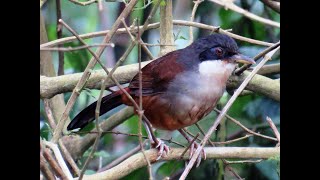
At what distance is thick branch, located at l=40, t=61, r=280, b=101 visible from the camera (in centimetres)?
305

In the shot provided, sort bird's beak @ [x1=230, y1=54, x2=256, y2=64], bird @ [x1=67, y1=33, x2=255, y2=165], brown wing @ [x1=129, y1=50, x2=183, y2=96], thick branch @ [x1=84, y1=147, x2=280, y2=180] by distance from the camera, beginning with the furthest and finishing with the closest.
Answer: brown wing @ [x1=129, y1=50, x2=183, y2=96] < bird @ [x1=67, y1=33, x2=255, y2=165] < bird's beak @ [x1=230, y1=54, x2=256, y2=64] < thick branch @ [x1=84, y1=147, x2=280, y2=180]

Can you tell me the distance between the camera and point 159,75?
2998 millimetres

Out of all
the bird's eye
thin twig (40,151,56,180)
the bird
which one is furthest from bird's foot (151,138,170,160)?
thin twig (40,151,56,180)

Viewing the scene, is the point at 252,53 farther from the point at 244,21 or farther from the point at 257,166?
the point at 257,166

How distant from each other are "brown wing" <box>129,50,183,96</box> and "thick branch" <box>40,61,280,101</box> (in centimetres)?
13

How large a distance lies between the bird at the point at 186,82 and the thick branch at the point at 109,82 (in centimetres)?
10

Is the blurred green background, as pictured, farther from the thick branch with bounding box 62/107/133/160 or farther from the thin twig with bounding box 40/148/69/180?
the thin twig with bounding box 40/148/69/180

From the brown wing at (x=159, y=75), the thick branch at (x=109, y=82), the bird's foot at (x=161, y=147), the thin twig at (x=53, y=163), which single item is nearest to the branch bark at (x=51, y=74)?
the thick branch at (x=109, y=82)

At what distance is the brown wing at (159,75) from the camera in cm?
298

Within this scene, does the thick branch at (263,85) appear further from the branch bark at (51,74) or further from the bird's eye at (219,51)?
the branch bark at (51,74)

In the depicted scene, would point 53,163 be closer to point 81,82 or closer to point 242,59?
point 81,82

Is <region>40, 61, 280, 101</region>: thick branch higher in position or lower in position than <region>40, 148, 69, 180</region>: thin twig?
lower

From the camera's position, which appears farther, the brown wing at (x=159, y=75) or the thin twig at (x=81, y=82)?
the brown wing at (x=159, y=75)
